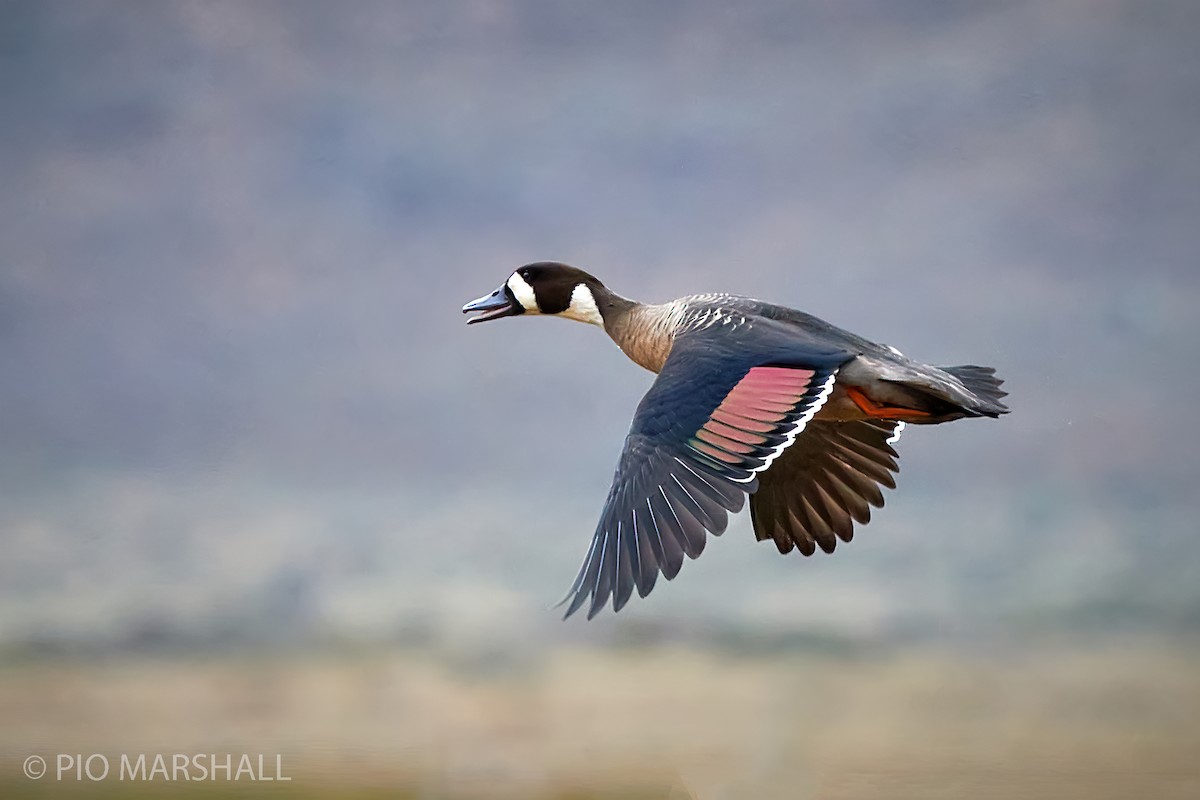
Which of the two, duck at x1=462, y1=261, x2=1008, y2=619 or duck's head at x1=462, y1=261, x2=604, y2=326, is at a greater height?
duck's head at x1=462, y1=261, x2=604, y2=326

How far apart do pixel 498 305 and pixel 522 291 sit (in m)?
0.08

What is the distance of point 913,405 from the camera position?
10.6 feet

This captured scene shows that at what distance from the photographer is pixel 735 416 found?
2.95 m

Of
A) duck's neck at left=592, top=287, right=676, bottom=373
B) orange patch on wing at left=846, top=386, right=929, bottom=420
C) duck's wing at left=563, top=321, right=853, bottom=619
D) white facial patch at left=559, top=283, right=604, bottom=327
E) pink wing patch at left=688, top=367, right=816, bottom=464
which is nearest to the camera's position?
duck's wing at left=563, top=321, right=853, bottom=619

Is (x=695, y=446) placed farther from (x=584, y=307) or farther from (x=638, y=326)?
(x=584, y=307)

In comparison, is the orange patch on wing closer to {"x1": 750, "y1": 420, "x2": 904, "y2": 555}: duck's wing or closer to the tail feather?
the tail feather

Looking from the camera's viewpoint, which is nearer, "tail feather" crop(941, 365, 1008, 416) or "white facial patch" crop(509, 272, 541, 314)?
"tail feather" crop(941, 365, 1008, 416)

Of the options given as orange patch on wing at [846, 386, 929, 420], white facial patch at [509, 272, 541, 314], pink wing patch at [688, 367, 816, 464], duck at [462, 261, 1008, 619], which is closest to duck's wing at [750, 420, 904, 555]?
duck at [462, 261, 1008, 619]

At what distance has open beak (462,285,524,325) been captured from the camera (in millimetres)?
4090

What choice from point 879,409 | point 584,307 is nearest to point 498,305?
point 584,307

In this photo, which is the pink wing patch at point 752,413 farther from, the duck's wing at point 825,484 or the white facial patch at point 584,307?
the white facial patch at point 584,307

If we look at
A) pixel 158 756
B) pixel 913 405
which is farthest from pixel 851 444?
pixel 158 756

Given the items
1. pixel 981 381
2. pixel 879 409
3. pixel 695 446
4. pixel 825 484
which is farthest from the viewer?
pixel 825 484

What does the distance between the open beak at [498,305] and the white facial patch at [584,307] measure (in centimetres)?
17
